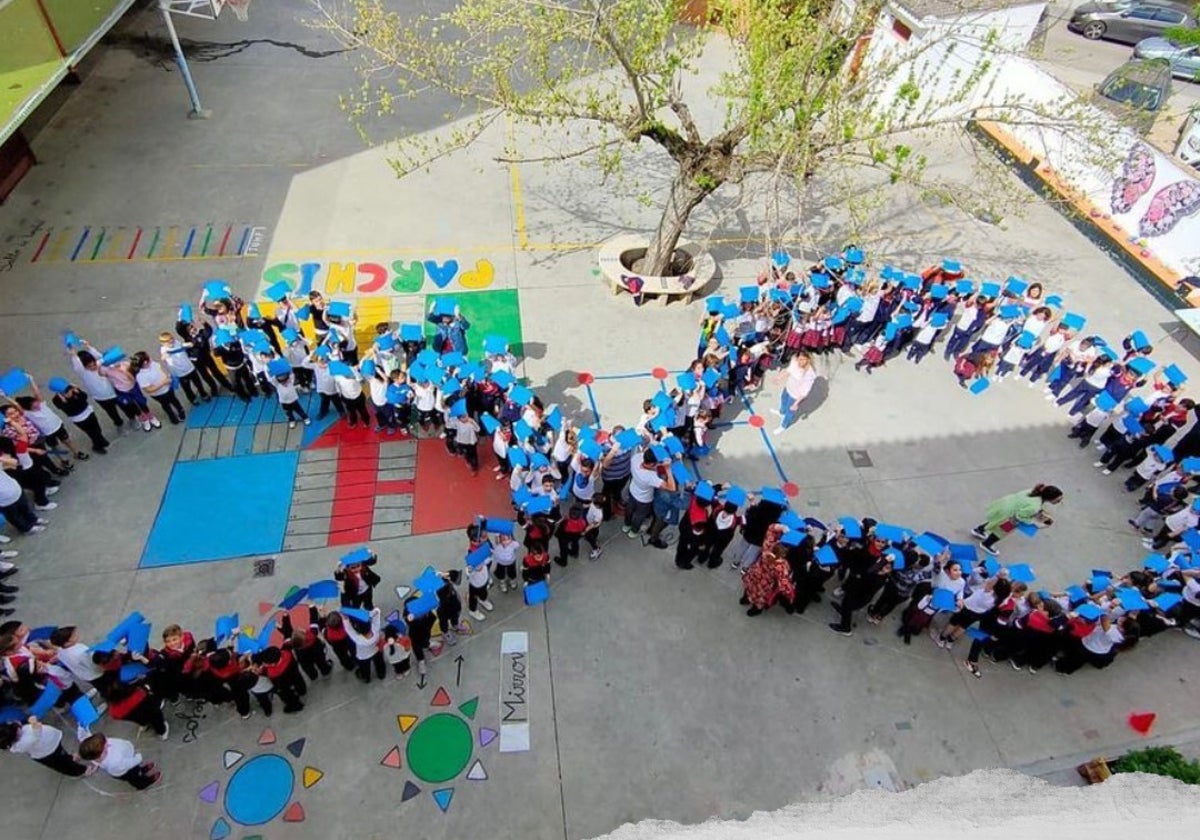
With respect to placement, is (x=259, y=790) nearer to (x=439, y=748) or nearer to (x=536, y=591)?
(x=439, y=748)

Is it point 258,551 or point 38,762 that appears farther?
point 258,551

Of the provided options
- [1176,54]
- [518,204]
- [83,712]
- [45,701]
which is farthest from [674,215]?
[1176,54]

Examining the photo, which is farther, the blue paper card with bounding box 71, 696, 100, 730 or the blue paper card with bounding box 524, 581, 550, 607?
the blue paper card with bounding box 524, 581, 550, 607

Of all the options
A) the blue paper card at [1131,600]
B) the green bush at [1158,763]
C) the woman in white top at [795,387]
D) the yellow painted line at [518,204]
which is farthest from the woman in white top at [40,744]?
the yellow painted line at [518,204]

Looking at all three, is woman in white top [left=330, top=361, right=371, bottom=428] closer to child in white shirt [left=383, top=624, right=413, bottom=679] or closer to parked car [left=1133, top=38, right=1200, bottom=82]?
child in white shirt [left=383, top=624, right=413, bottom=679]

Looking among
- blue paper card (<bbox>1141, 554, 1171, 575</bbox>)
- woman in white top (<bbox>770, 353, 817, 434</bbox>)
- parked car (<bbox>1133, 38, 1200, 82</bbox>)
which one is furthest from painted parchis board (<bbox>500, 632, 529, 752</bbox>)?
parked car (<bbox>1133, 38, 1200, 82</bbox>)

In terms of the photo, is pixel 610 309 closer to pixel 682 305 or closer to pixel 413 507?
pixel 682 305

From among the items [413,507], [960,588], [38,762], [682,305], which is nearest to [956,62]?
[682,305]

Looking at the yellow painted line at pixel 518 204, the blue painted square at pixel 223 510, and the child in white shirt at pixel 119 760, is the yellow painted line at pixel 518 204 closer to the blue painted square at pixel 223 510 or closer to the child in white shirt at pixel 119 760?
the blue painted square at pixel 223 510
